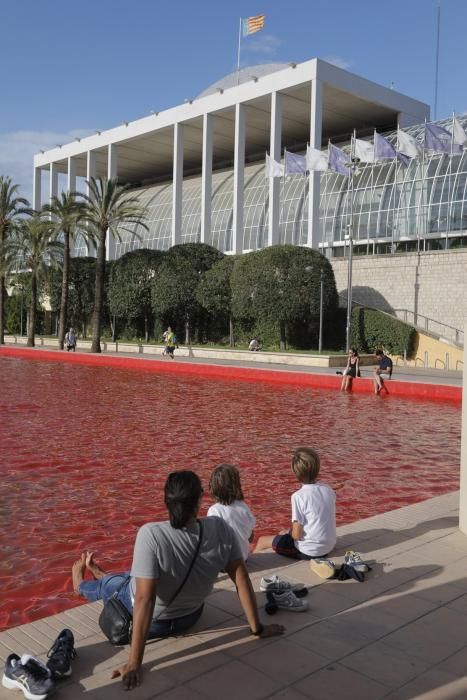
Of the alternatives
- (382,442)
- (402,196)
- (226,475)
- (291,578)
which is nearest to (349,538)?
(291,578)

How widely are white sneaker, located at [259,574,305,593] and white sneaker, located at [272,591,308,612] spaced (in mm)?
87

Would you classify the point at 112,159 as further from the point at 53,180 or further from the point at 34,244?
the point at 34,244

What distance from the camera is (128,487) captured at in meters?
8.46

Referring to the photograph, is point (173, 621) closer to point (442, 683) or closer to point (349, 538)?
point (442, 683)

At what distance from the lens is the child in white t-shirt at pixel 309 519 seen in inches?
206

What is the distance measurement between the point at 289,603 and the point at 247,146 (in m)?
57.4

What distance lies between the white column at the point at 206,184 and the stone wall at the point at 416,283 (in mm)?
11870

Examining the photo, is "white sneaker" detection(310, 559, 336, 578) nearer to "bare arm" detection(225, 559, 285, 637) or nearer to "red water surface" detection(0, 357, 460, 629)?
"bare arm" detection(225, 559, 285, 637)

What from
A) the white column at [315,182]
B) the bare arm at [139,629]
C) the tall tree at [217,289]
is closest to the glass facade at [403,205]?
the white column at [315,182]

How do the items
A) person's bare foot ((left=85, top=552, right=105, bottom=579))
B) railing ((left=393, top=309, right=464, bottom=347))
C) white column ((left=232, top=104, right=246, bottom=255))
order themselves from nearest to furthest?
person's bare foot ((left=85, top=552, right=105, bottom=579))
railing ((left=393, top=309, right=464, bottom=347))
white column ((left=232, top=104, right=246, bottom=255))

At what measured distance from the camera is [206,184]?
46906 mm

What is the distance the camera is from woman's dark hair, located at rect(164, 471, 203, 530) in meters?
3.49

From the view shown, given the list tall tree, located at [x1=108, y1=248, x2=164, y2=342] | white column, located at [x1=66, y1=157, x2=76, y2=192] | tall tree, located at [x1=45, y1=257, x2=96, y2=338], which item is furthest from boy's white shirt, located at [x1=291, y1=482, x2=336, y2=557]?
white column, located at [x1=66, y1=157, x2=76, y2=192]

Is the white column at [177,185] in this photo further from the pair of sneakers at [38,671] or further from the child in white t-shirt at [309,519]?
the pair of sneakers at [38,671]
